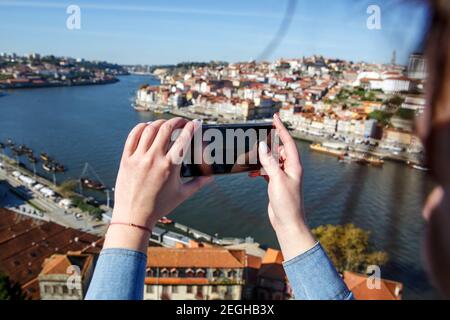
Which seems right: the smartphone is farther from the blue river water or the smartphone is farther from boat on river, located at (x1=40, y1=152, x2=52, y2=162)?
boat on river, located at (x1=40, y1=152, x2=52, y2=162)

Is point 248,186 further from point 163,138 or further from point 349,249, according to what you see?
point 163,138

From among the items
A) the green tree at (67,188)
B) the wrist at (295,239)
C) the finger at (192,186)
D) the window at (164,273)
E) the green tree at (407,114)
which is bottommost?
the green tree at (67,188)

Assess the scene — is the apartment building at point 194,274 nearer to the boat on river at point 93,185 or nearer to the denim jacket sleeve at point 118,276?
the denim jacket sleeve at point 118,276

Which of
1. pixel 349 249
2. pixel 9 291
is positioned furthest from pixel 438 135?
pixel 349 249

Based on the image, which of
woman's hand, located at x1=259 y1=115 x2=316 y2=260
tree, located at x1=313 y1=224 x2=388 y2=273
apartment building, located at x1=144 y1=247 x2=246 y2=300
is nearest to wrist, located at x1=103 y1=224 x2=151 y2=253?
woman's hand, located at x1=259 y1=115 x2=316 y2=260

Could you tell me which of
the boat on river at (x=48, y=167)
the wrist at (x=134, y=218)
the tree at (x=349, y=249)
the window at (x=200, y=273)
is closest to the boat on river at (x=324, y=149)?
the tree at (x=349, y=249)

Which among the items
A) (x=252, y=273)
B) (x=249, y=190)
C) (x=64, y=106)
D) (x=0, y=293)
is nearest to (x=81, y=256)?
(x=0, y=293)
